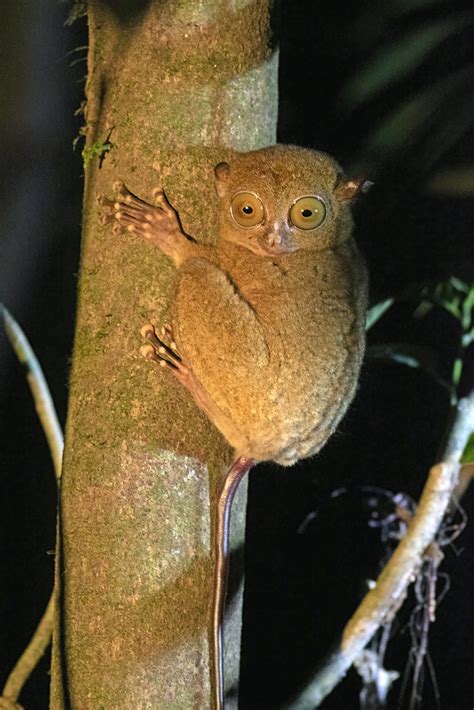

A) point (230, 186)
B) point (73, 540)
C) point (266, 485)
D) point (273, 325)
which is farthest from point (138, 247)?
point (266, 485)

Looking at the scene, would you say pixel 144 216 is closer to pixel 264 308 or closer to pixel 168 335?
pixel 168 335

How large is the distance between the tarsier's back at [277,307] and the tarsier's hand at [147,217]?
90 millimetres

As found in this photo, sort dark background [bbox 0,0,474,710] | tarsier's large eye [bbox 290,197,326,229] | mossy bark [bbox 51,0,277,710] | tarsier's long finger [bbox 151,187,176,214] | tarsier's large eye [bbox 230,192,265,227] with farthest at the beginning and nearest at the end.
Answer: dark background [bbox 0,0,474,710], tarsier's large eye [bbox 290,197,326,229], tarsier's large eye [bbox 230,192,265,227], tarsier's long finger [bbox 151,187,176,214], mossy bark [bbox 51,0,277,710]

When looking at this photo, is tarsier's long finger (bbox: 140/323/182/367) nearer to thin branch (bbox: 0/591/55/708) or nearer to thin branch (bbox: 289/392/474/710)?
thin branch (bbox: 0/591/55/708)

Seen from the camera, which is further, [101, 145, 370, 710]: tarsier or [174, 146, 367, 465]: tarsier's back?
[174, 146, 367, 465]: tarsier's back

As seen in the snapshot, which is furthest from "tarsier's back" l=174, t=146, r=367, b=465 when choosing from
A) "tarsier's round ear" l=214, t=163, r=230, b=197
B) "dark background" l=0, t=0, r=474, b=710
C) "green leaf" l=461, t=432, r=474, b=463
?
"dark background" l=0, t=0, r=474, b=710

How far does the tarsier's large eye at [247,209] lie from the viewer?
2.24 meters

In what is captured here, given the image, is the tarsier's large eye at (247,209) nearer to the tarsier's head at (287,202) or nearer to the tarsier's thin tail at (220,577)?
the tarsier's head at (287,202)

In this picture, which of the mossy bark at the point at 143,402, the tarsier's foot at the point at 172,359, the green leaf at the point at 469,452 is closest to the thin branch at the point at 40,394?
the mossy bark at the point at 143,402

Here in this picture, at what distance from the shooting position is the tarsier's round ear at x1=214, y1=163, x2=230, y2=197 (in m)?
2.03

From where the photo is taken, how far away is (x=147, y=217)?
1.86m

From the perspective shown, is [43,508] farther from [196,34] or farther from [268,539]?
[196,34]

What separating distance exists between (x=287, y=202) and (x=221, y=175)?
369mm

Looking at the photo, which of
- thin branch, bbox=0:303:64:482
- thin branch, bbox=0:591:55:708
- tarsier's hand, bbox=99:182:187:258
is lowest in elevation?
thin branch, bbox=0:591:55:708
